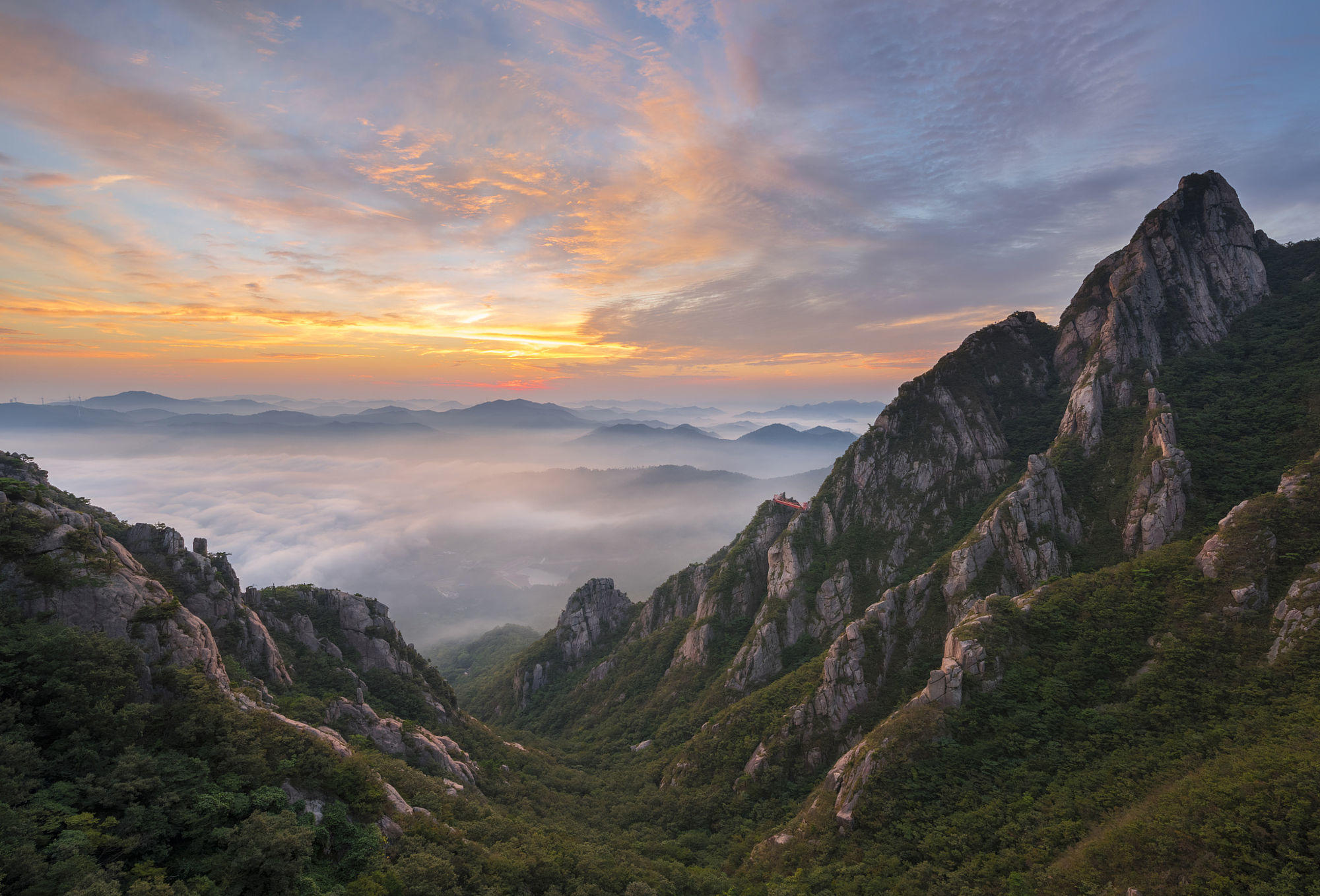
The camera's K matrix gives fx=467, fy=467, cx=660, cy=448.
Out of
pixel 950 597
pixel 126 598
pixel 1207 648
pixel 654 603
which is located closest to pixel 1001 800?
pixel 1207 648

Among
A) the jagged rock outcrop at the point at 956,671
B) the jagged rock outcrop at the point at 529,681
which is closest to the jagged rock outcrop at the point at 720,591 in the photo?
the jagged rock outcrop at the point at 529,681

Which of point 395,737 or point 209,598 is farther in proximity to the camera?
point 395,737

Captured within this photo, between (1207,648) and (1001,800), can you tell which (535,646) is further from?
(1207,648)

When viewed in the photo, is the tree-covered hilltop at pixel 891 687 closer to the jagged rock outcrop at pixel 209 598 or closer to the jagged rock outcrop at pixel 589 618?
the jagged rock outcrop at pixel 209 598

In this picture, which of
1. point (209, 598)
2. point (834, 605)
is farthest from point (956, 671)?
point (209, 598)

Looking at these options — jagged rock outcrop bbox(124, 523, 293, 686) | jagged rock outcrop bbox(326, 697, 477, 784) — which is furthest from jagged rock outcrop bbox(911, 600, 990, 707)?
jagged rock outcrop bbox(124, 523, 293, 686)

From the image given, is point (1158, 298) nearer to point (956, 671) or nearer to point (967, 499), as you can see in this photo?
point (967, 499)
